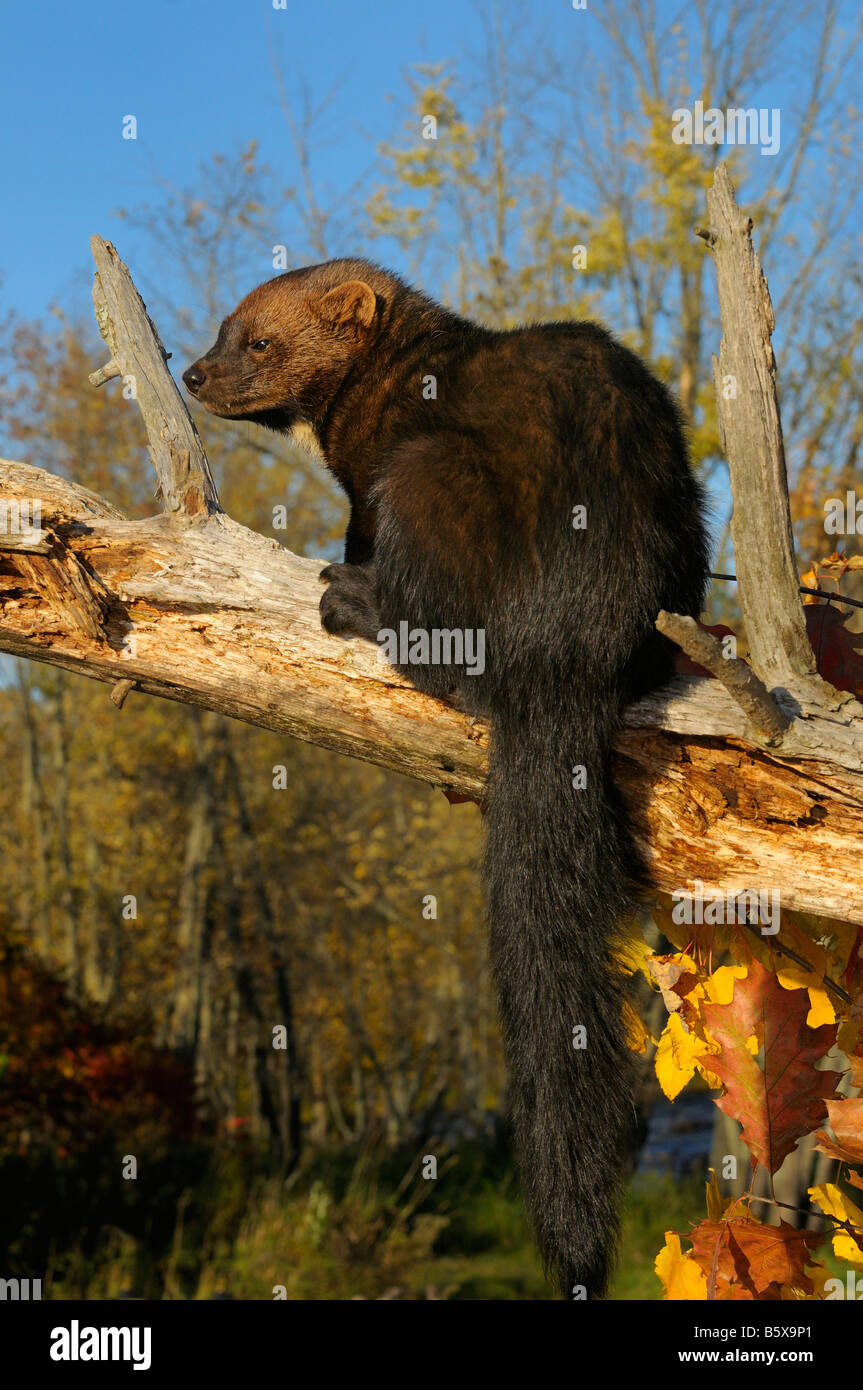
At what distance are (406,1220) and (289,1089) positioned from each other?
3.10 meters

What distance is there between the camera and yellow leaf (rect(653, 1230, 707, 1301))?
Result: 2.01 m

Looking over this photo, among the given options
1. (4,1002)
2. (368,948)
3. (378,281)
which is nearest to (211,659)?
(378,281)

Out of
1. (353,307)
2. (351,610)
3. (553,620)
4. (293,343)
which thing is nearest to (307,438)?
(293,343)

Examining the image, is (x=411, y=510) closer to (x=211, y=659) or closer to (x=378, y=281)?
(x=211, y=659)

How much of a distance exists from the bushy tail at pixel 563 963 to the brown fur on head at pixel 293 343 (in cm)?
192

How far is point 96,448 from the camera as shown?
14.0m

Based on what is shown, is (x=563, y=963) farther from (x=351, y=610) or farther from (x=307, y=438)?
(x=307, y=438)

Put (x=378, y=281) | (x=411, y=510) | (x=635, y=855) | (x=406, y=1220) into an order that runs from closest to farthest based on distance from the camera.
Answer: (x=635, y=855), (x=411, y=510), (x=378, y=281), (x=406, y=1220)

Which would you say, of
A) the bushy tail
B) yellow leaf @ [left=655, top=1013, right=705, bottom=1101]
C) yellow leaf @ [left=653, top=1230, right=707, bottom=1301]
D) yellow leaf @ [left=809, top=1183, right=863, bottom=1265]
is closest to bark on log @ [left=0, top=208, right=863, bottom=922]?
the bushy tail

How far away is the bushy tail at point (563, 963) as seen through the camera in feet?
7.35

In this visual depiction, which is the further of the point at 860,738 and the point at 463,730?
the point at 463,730

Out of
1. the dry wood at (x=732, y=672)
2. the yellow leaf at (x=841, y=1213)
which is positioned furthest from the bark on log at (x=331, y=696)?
the yellow leaf at (x=841, y=1213)

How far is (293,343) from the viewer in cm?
408
